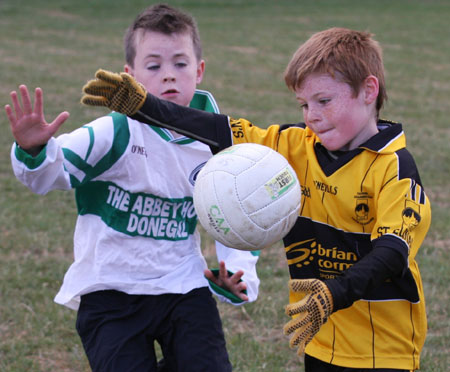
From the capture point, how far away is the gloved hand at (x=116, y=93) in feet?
9.04

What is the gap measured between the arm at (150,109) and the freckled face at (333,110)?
0.41m

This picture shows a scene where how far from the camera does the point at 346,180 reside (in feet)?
9.44

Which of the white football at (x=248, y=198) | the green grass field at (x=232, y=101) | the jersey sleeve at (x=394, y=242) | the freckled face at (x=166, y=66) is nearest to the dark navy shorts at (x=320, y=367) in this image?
the jersey sleeve at (x=394, y=242)

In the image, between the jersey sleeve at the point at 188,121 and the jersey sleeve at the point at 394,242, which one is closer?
the jersey sleeve at the point at 394,242

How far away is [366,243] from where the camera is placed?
9.53ft

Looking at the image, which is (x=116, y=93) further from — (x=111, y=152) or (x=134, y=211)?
(x=134, y=211)

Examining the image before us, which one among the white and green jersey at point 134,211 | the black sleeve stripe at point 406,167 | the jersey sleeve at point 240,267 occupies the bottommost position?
the jersey sleeve at point 240,267

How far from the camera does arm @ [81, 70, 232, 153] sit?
9.09 ft

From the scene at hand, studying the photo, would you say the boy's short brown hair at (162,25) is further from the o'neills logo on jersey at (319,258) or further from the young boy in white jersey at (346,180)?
the o'neills logo on jersey at (319,258)

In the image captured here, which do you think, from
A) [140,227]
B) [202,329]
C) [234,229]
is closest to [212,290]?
[202,329]

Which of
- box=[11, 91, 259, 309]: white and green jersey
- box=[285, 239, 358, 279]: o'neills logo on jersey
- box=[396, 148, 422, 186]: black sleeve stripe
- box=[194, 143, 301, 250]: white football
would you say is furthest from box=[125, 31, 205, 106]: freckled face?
box=[396, 148, 422, 186]: black sleeve stripe

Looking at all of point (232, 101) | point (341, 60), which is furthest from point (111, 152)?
point (232, 101)

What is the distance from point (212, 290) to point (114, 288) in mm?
471

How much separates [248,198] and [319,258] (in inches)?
19.4
